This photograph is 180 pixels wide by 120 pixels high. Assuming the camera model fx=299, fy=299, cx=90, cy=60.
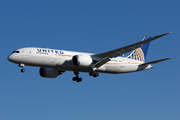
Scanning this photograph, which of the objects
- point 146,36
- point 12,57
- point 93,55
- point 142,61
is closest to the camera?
point 12,57

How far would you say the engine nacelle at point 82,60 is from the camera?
3878 cm

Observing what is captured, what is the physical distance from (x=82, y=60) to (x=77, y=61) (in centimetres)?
74

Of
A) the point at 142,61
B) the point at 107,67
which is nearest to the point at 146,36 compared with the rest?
the point at 142,61

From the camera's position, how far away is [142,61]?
157 feet

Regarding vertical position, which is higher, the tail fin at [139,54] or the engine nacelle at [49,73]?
the tail fin at [139,54]

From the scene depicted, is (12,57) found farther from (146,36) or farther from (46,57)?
(146,36)

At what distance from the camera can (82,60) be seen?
3903 centimetres

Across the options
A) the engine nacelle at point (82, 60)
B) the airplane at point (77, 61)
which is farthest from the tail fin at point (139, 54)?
the engine nacelle at point (82, 60)

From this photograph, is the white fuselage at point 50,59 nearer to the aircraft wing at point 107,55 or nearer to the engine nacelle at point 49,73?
the aircraft wing at point 107,55

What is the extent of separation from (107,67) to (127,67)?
3.80m

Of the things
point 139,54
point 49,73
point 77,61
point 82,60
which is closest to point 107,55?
point 82,60

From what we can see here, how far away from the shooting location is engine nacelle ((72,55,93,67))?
127 ft

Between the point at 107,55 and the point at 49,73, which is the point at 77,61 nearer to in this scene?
the point at 107,55

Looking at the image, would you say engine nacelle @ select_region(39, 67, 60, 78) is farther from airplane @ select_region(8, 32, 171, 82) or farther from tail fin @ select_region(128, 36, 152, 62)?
tail fin @ select_region(128, 36, 152, 62)
